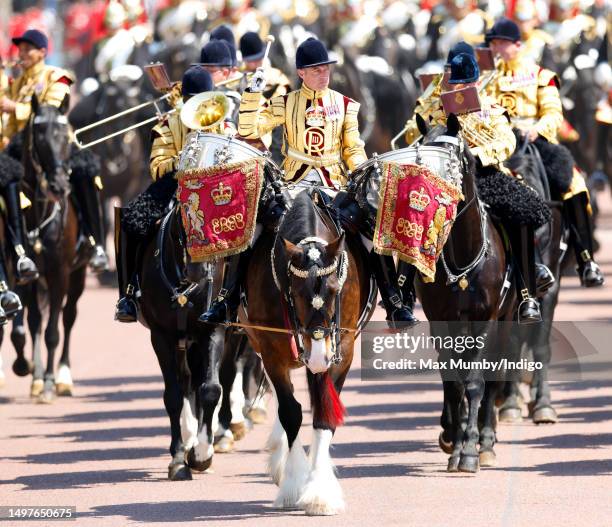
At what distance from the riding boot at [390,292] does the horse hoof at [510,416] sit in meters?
3.03

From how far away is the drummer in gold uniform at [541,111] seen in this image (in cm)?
1544

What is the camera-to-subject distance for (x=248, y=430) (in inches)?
584

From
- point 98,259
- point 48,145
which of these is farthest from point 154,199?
point 98,259

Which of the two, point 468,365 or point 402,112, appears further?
point 402,112

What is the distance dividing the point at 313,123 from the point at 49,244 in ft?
16.1

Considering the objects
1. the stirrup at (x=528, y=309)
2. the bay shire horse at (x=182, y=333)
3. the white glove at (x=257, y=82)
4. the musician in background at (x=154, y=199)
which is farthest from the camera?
the stirrup at (x=528, y=309)

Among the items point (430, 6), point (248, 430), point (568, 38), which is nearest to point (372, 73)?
point (568, 38)

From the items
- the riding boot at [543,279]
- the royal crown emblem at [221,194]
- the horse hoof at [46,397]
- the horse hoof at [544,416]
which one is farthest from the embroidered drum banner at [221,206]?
the horse hoof at [46,397]

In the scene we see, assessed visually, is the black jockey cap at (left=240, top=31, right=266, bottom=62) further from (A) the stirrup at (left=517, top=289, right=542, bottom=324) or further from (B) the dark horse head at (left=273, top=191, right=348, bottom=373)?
(B) the dark horse head at (left=273, top=191, right=348, bottom=373)

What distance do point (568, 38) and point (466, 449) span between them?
16.4 metres

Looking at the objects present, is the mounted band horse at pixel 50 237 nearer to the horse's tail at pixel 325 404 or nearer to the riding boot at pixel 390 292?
the riding boot at pixel 390 292

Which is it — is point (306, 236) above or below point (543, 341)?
above

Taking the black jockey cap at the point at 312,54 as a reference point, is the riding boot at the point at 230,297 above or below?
below

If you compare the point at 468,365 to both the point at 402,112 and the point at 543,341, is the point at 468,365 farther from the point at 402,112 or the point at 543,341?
the point at 402,112
